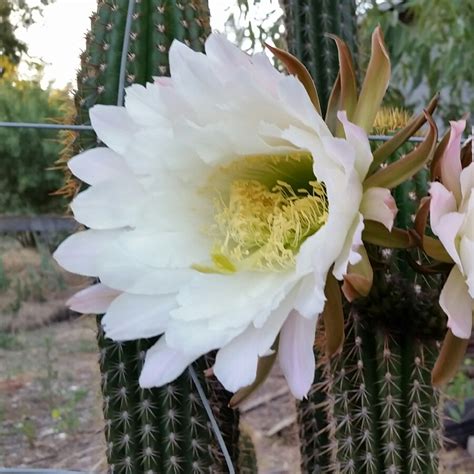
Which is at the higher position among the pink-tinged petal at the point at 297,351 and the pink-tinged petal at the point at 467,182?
the pink-tinged petal at the point at 467,182

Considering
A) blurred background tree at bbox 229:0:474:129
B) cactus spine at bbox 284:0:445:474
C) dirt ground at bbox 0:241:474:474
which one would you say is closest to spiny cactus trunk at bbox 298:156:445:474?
cactus spine at bbox 284:0:445:474

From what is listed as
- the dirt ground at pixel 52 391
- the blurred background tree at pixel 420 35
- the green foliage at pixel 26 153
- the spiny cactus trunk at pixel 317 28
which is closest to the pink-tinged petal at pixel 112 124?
the spiny cactus trunk at pixel 317 28

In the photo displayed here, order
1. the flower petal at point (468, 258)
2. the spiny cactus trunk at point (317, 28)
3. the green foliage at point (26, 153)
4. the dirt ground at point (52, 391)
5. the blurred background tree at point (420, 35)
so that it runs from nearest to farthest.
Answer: the flower petal at point (468, 258), the spiny cactus trunk at point (317, 28), the blurred background tree at point (420, 35), the dirt ground at point (52, 391), the green foliage at point (26, 153)

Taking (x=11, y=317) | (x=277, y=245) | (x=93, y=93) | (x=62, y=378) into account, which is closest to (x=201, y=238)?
(x=277, y=245)

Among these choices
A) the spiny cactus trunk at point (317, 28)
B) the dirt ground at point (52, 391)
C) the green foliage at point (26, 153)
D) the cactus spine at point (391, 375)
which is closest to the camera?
the cactus spine at point (391, 375)

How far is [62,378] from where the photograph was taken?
1930 mm

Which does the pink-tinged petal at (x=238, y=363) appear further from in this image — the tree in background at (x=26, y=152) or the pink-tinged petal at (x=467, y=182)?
the tree in background at (x=26, y=152)

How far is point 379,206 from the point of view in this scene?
27 centimetres

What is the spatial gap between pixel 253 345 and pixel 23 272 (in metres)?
2.08

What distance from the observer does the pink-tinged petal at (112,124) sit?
0.31 meters

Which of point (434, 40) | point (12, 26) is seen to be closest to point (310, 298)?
point (434, 40)

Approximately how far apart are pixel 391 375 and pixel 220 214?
16 centimetres

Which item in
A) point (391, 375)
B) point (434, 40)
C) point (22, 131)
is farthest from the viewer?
point (22, 131)

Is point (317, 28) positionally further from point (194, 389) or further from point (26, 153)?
point (26, 153)
